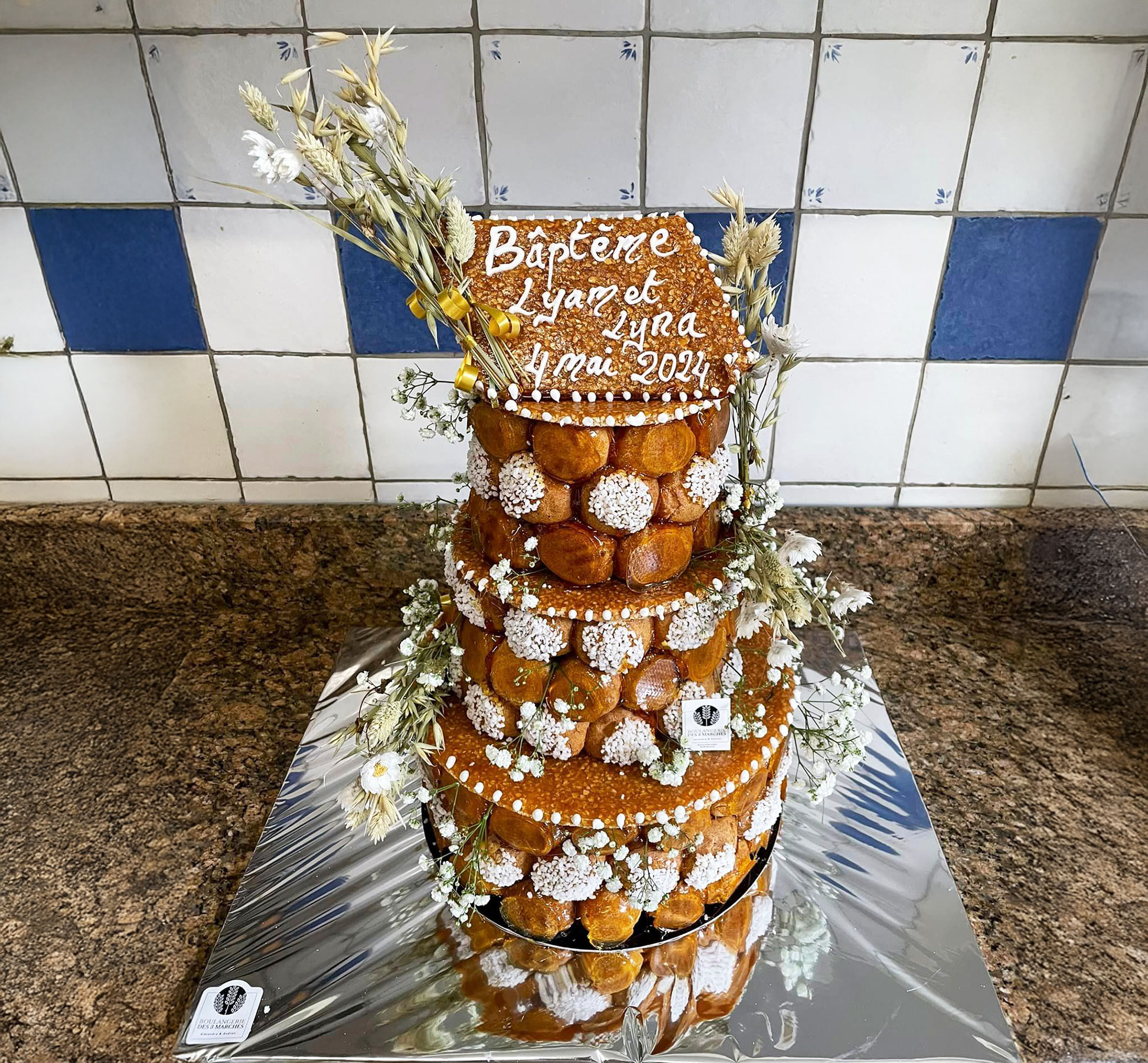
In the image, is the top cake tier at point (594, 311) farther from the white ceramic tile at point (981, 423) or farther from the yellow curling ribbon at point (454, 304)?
the white ceramic tile at point (981, 423)

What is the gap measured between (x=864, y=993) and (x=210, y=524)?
2.91ft

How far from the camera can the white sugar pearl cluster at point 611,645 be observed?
2.09 feet

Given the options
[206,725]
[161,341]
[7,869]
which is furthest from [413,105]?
[7,869]

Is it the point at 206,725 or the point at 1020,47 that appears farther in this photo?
the point at 206,725

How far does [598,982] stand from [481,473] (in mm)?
Answer: 429

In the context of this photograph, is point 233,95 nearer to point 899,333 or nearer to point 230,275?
point 230,275

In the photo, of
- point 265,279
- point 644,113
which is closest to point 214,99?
point 265,279

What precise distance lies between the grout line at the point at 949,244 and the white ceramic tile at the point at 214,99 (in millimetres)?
681

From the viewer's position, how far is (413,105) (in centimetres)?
90

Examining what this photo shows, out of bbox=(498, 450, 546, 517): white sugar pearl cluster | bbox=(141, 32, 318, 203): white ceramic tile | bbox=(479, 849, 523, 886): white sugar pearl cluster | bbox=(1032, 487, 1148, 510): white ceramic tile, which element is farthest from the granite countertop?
bbox=(498, 450, 546, 517): white sugar pearl cluster

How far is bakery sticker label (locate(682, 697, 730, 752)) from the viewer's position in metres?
0.68

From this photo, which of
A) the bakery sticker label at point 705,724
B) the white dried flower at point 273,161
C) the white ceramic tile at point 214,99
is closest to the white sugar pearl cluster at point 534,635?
the bakery sticker label at point 705,724

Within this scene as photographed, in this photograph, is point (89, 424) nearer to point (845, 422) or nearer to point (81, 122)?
point (81, 122)

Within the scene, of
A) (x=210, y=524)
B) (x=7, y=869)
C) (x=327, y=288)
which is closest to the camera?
(x=7, y=869)
